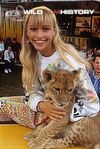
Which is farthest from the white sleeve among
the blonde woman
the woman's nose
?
the woman's nose

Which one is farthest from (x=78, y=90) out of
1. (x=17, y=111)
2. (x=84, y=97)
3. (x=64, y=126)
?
(x=17, y=111)

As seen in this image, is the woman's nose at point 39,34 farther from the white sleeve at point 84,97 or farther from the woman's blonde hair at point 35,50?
the white sleeve at point 84,97

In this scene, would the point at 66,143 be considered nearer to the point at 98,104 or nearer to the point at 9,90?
the point at 98,104

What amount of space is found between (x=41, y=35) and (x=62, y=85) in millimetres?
356

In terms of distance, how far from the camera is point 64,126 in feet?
8.93

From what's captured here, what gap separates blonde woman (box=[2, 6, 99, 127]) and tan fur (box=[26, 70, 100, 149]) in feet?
0.13

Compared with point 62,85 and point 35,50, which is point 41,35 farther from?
point 62,85

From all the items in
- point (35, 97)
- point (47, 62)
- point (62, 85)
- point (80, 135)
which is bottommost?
point (80, 135)

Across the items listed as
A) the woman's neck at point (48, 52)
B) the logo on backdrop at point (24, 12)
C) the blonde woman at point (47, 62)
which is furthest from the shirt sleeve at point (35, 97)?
the logo on backdrop at point (24, 12)

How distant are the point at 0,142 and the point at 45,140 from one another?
0.32 metres

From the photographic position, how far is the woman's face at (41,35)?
260 centimetres

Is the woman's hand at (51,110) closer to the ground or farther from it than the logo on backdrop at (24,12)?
closer to the ground

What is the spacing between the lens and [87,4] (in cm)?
253

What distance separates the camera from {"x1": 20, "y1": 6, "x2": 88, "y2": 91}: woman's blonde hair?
101 inches
